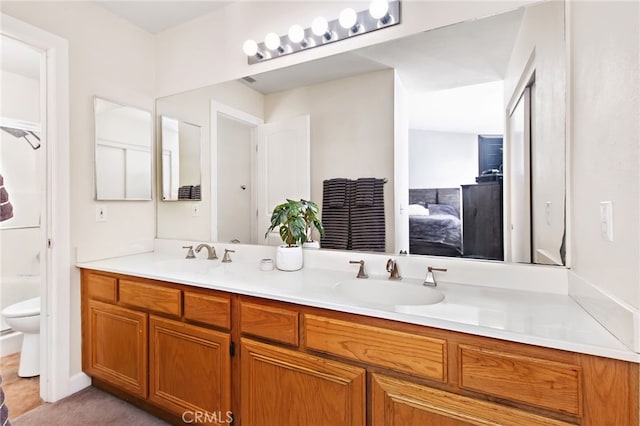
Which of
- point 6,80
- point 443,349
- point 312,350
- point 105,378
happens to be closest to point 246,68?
point 312,350

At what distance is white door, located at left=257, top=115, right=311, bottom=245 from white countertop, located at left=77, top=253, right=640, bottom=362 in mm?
385

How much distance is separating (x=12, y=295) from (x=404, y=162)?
11.0 ft

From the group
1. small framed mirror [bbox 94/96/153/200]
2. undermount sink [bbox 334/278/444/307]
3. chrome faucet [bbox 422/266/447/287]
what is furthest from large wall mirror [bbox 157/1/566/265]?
small framed mirror [bbox 94/96/153/200]

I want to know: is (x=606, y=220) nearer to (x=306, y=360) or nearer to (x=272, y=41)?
(x=306, y=360)

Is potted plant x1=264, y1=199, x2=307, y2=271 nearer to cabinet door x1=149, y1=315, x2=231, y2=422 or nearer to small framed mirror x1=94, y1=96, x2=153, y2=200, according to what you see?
cabinet door x1=149, y1=315, x2=231, y2=422

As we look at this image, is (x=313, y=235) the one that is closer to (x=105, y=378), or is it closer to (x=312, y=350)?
(x=312, y=350)

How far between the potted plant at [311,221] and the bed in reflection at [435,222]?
1.66ft

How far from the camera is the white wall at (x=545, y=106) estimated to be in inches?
48.3

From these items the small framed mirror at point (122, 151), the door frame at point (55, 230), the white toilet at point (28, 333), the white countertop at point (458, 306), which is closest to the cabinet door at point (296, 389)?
the white countertop at point (458, 306)

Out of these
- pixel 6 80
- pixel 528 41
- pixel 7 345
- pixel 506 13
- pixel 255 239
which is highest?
pixel 6 80

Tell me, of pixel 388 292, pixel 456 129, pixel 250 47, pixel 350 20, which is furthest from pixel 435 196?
pixel 250 47

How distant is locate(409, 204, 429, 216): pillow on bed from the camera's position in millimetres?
1522

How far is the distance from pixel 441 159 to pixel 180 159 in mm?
1874

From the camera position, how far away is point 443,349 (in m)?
0.95
